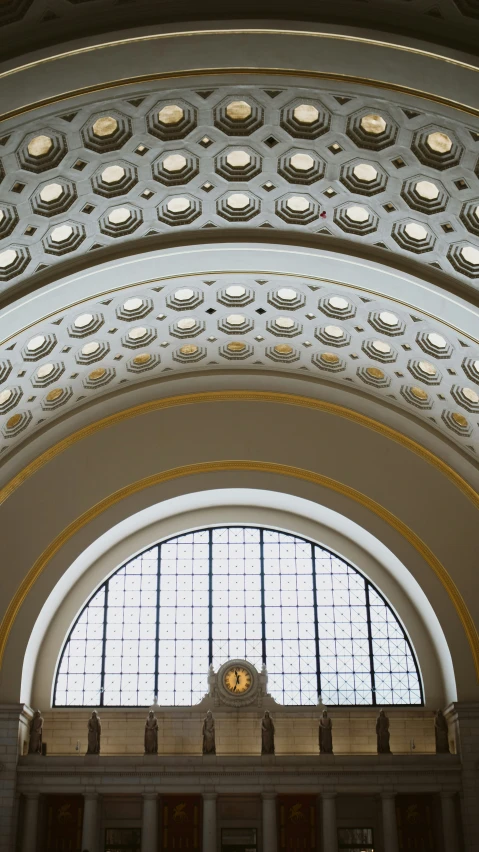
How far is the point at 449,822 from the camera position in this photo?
22328mm

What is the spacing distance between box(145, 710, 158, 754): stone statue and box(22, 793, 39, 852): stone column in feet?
9.73

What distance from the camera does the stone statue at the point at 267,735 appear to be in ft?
76.5

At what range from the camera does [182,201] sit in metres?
17.5

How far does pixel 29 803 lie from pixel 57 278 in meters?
13.1

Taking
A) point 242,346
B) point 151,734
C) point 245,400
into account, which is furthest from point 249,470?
point 151,734

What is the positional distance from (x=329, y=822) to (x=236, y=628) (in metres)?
5.84

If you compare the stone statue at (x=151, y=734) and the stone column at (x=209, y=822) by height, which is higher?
the stone statue at (x=151, y=734)

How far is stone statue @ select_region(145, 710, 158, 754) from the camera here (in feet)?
75.9

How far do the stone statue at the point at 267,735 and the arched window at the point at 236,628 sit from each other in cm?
144

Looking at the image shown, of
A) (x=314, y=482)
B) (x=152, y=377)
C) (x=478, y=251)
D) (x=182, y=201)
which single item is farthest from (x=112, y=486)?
(x=478, y=251)

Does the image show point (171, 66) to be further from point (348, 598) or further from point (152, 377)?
point (348, 598)

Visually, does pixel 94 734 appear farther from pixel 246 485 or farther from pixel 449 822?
pixel 449 822

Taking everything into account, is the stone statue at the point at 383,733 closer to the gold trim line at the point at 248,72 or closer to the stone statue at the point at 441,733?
the stone statue at the point at 441,733

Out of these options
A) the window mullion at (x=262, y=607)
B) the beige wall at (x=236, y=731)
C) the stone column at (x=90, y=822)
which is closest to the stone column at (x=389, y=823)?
the beige wall at (x=236, y=731)
